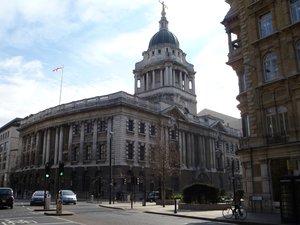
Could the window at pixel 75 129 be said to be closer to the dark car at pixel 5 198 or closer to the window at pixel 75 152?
the window at pixel 75 152

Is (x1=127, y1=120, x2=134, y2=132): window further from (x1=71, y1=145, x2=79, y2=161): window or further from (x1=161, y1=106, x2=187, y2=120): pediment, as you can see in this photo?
(x1=71, y1=145, x2=79, y2=161): window

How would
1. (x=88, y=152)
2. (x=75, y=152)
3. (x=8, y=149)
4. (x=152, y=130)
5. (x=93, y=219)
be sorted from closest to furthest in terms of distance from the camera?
(x=93, y=219), (x=88, y=152), (x=75, y=152), (x=152, y=130), (x=8, y=149)

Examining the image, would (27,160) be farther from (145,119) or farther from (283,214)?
(283,214)

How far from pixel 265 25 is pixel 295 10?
2666 millimetres

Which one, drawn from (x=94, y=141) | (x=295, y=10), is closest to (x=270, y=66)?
(x=295, y=10)

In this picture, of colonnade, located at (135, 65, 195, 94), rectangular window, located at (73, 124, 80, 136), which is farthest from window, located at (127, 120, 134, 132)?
colonnade, located at (135, 65, 195, 94)

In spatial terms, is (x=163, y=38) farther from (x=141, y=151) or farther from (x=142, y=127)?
(x=141, y=151)

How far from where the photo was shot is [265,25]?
26156mm

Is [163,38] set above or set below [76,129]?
above

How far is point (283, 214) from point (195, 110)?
65914 millimetres

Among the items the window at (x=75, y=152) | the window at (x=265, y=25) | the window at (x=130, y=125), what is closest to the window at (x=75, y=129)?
the window at (x=75, y=152)

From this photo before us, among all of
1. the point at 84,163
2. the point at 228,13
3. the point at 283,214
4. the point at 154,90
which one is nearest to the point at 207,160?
the point at 154,90

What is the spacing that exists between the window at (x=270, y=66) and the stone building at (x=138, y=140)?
19.6 meters

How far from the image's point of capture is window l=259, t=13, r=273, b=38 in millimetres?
25719
